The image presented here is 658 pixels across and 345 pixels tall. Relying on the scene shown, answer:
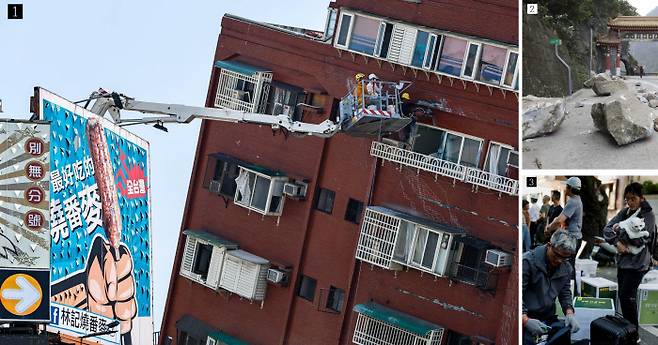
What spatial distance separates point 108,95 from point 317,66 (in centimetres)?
381

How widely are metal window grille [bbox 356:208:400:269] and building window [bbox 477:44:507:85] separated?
93.5 inches

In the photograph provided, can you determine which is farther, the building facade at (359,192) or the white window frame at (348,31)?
the white window frame at (348,31)

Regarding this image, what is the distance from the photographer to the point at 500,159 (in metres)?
26.6

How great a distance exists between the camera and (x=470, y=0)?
88.0ft

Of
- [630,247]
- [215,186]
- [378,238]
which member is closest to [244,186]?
[215,186]

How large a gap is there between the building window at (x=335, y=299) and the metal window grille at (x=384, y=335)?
1.85ft

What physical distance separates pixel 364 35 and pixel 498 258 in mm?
3931

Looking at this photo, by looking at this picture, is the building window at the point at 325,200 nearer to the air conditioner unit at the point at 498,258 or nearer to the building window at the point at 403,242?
the building window at the point at 403,242

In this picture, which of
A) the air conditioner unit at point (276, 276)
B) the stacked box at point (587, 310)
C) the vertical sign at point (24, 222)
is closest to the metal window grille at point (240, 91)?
the air conditioner unit at point (276, 276)

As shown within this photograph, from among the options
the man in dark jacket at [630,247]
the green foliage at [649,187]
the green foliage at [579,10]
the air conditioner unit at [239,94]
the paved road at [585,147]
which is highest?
the green foliage at [579,10]

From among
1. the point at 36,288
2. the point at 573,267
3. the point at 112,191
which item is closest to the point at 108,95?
the point at 112,191

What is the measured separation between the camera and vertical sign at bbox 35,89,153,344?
961 inches

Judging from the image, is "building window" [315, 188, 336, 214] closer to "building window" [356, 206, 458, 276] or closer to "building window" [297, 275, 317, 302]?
"building window" [356, 206, 458, 276]

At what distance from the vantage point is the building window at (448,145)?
2694cm
